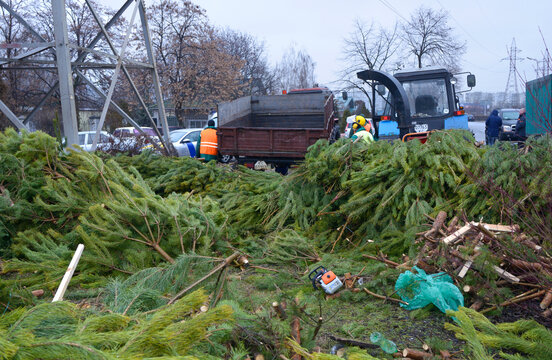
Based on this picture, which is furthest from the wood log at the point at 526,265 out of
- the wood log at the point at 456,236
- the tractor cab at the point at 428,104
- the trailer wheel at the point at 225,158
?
the trailer wheel at the point at 225,158

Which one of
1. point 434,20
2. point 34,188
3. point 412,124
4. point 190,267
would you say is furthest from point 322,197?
point 434,20

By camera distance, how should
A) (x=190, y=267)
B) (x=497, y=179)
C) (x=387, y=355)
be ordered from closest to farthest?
1. (x=387, y=355)
2. (x=190, y=267)
3. (x=497, y=179)

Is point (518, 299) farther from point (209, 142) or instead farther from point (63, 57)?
point (209, 142)

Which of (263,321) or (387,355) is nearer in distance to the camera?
(263,321)

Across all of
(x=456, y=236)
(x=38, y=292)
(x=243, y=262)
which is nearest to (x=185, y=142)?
(x=243, y=262)

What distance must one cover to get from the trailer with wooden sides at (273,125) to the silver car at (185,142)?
2.58 meters

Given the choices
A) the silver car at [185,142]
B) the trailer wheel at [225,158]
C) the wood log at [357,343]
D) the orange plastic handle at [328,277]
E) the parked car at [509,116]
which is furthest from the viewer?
the parked car at [509,116]

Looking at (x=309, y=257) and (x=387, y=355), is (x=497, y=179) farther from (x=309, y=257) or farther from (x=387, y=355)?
(x=387, y=355)

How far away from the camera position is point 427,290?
4410mm

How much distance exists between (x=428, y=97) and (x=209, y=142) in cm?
654

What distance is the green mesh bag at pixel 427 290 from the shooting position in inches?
172

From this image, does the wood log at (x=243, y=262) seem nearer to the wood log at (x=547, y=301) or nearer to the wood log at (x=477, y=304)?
the wood log at (x=477, y=304)

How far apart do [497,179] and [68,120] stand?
320 inches

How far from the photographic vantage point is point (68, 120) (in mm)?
9812
